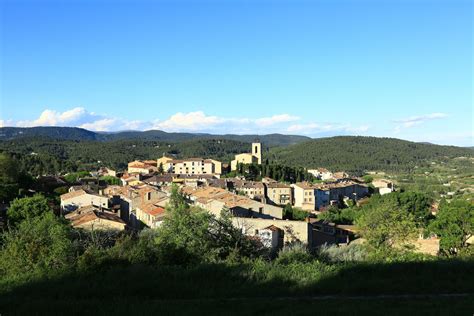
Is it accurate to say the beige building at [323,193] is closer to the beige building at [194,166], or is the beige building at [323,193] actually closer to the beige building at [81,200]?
the beige building at [194,166]

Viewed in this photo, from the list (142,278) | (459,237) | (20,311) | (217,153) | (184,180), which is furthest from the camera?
(217,153)

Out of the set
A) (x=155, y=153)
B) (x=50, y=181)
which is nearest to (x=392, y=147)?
(x=155, y=153)

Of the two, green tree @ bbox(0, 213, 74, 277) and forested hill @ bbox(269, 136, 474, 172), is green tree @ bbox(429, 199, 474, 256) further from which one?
forested hill @ bbox(269, 136, 474, 172)

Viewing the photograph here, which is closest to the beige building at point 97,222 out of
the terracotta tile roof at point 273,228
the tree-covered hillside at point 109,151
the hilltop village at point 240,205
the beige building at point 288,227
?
the hilltop village at point 240,205

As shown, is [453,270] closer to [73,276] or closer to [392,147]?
[73,276]

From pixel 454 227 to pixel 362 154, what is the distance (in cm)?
13184

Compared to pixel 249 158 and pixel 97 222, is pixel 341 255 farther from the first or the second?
pixel 249 158

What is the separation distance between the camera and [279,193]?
227 ft

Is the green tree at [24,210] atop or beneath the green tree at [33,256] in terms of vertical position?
beneath

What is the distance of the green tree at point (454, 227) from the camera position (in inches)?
1325

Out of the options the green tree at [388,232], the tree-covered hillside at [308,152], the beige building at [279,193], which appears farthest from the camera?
the tree-covered hillside at [308,152]

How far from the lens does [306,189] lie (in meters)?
68.1

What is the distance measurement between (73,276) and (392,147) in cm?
17994

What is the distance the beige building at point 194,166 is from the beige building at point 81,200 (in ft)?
162
